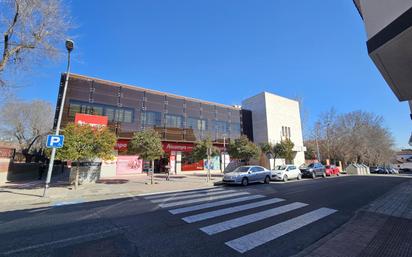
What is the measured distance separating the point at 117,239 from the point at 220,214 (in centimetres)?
340

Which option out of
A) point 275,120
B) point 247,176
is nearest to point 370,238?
point 247,176

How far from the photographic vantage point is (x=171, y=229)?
5.62 metres

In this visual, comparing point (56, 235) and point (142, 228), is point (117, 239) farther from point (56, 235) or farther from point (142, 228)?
point (56, 235)

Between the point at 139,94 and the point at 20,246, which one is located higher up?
the point at 139,94

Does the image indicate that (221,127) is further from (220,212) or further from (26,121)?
(26,121)

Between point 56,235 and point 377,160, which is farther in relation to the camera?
point 377,160

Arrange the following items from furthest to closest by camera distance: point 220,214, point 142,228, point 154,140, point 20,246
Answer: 1. point 154,140
2. point 220,214
3. point 142,228
4. point 20,246

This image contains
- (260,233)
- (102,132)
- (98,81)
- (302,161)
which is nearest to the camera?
(260,233)

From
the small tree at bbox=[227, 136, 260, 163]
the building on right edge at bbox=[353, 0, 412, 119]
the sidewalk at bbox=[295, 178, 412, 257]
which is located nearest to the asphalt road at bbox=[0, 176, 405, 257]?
the sidewalk at bbox=[295, 178, 412, 257]

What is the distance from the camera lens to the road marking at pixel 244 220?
5.58 m

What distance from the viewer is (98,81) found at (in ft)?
83.8

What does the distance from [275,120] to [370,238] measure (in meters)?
34.6

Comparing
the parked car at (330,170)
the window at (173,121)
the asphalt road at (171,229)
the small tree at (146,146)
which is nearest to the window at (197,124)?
the window at (173,121)

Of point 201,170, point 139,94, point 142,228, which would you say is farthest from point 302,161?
point 142,228
